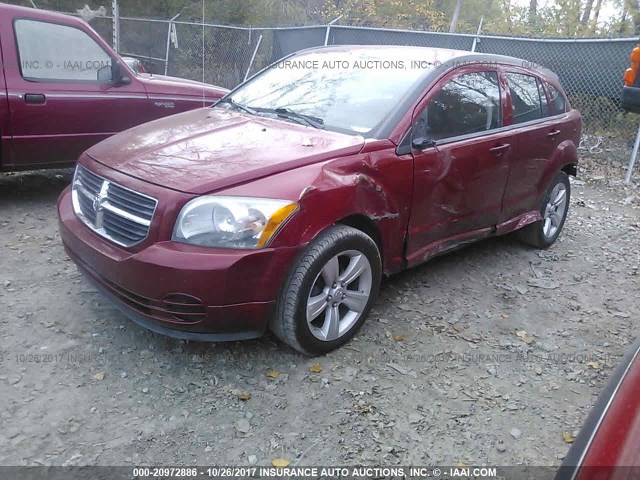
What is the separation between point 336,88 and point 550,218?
8.42 ft

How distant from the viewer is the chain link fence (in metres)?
8.40

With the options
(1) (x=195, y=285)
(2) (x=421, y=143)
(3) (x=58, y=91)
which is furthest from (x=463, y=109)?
(3) (x=58, y=91)

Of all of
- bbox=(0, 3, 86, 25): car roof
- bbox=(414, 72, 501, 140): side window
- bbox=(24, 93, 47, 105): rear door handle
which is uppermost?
bbox=(0, 3, 86, 25): car roof

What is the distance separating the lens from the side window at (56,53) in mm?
4820

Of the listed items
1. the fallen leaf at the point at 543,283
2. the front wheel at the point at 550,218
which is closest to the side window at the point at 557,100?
the front wheel at the point at 550,218

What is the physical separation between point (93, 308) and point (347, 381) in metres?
1.69

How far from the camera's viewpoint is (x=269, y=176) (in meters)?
2.78

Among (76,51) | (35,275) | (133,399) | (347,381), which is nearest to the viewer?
(133,399)

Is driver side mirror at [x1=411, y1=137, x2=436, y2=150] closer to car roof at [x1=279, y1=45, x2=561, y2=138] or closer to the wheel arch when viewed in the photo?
car roof at [x1=279, y1=45, x2=561, y2=138]

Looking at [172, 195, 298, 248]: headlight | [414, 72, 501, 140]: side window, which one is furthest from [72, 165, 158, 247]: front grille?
[414, 72, 501, 140]: side window

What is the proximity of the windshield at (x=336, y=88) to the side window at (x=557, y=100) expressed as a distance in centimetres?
170

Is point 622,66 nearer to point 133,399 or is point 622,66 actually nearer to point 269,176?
point 269,176

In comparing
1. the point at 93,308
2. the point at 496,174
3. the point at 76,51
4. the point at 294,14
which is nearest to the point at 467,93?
the point at 496,174

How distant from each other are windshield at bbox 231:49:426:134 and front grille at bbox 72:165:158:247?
49.0 inches
